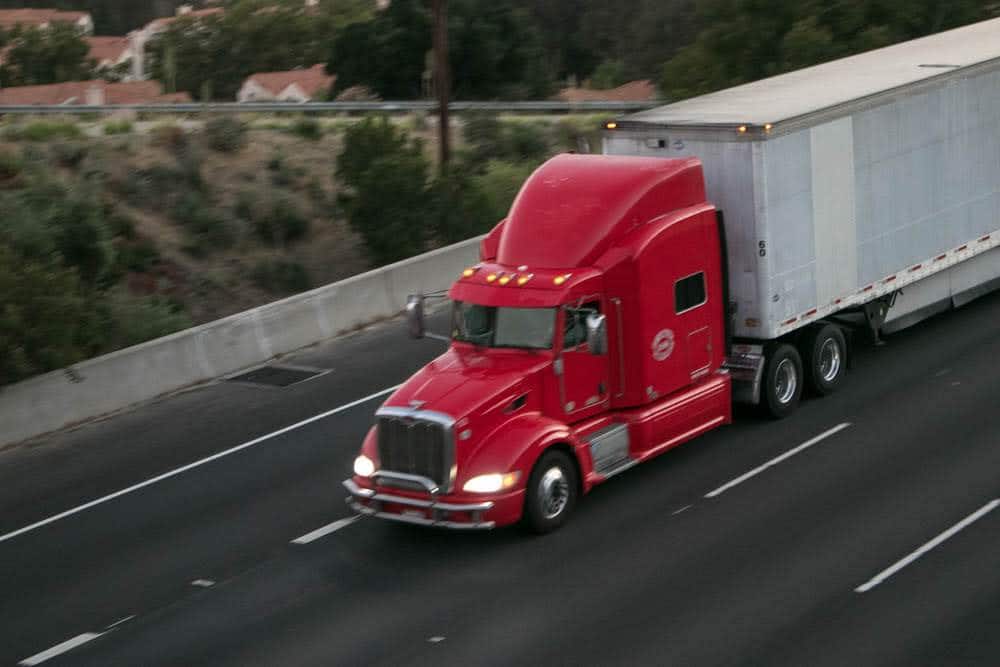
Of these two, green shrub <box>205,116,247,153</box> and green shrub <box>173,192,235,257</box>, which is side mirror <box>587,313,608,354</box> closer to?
green shrub <box>173,192,235,257</box>

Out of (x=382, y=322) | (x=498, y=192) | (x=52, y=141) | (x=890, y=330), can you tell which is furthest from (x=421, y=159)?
(x=890, y=330)

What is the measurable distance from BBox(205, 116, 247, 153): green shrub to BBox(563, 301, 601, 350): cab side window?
862 inches

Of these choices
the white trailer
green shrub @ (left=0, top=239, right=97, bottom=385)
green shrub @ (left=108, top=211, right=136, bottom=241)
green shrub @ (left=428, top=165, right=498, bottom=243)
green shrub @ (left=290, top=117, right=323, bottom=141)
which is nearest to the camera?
the white trailer

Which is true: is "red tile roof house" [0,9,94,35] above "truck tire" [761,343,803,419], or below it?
above

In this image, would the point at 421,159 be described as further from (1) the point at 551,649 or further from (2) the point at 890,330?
(1) the point at 551,649

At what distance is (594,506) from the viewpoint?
56.1ft

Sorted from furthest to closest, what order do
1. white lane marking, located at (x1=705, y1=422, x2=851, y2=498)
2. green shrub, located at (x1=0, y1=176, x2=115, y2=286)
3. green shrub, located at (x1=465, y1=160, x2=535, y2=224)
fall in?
green shrub, located at (x1=465, y1=160, x2=535, y2=224) < green shrub, located at (x1=0, y1=176, x2=115, y2=286) < white lane marking, located at (x1=705, y1=422, x2=851, y2=498)

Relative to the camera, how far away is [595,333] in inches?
632

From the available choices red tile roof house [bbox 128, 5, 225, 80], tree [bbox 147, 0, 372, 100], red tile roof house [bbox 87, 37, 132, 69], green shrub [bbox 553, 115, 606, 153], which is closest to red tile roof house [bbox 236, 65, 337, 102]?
tree [bbox 147, 0, 372, 100]

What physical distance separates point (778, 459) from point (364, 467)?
5240mm

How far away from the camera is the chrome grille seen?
15609 millimetres

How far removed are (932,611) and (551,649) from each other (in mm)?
3541

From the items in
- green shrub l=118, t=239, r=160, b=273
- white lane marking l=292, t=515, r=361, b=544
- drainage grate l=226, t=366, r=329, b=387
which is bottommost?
white lane marking l=292, t=515, r=361, b=544

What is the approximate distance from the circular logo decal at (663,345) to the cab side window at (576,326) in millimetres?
1083
